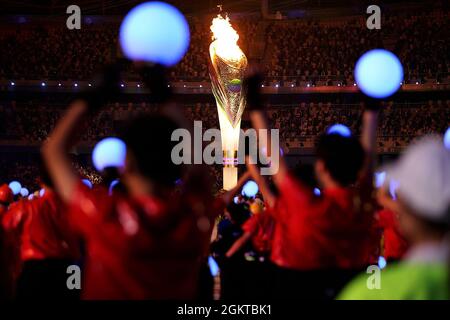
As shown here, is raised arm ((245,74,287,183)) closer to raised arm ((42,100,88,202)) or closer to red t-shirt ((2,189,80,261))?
raised arm ((42,100,88,202))

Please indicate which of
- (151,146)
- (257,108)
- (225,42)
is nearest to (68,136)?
(151,146)

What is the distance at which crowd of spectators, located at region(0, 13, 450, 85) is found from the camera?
2522cm

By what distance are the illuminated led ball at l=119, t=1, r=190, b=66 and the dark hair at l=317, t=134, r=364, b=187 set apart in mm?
946

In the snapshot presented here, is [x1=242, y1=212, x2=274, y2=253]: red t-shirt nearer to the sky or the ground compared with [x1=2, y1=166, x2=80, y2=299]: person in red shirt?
nearer to the sky

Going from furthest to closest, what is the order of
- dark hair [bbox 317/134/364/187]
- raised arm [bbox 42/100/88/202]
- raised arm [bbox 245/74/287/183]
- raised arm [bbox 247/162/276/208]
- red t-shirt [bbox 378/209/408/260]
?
red t-shirt [bbox 378/209/408/260]
raised arm [bbox 247/162/276/208]
dark hair [bbox 317/134/364/187]
raised arm [bbox 245/74/287/183]
raised arm [bbox 42/100/88/202]

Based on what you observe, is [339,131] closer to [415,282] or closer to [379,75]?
[379,75]

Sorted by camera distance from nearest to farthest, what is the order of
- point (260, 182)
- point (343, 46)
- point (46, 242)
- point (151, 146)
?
point (151, 146), point (260, 182), point (46, 242), point (343, 46)

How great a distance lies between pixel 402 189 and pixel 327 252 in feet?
4.90

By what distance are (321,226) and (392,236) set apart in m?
3.25

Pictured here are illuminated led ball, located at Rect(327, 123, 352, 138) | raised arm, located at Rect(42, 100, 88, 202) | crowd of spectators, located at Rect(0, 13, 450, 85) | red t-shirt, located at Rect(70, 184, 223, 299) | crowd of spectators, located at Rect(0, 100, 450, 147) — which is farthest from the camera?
crowd of spectators, located at Rect(0, 13, 450, 85)

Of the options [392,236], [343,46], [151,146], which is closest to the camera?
[151,146]

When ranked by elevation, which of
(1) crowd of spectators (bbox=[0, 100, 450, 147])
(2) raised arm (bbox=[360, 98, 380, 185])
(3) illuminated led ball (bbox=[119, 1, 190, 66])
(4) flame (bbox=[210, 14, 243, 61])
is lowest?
(2) raised arm (bbox=[360, 98, 380, 185])

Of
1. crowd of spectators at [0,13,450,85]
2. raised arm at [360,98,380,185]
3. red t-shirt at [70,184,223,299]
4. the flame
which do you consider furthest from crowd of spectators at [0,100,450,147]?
red t-shirt at [70,184,223,299]

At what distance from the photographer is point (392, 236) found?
6094 mm
